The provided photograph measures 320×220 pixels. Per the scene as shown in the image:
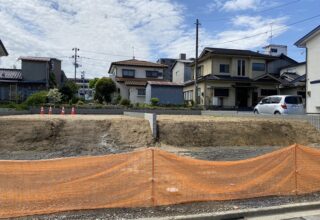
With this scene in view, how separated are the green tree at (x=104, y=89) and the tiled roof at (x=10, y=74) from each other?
29.8ft

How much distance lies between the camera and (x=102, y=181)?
544 centimetres

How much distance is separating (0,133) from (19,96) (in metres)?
25.6

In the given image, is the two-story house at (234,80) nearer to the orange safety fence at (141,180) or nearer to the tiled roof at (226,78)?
the tiled roof at (226,78)

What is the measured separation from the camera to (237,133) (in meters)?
15.4

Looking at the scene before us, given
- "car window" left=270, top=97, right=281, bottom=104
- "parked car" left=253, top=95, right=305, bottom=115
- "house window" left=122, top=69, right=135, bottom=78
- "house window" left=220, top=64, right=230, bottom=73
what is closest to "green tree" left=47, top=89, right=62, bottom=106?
"house window" left=122, top=69, right=135, bottom=78

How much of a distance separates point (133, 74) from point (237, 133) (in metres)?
31.2

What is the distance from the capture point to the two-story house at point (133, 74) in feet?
139

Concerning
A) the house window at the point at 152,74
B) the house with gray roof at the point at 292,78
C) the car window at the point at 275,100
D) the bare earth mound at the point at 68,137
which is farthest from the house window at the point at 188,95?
the bare earth mound at the point at 68,137

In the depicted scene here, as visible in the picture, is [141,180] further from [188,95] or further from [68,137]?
[188,95]

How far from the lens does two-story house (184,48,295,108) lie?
35594 millimetres

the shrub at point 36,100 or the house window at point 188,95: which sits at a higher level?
the house window at point 188,95

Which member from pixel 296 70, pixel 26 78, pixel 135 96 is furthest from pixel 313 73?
pixel 26 78

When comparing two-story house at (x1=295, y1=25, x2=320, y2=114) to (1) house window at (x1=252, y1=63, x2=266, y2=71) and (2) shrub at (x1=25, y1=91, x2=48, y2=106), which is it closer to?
(1) house window at (x1=252, y1=63, x2=266, y2=71)

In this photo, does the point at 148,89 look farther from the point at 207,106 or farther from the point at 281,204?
the point at 281,204
